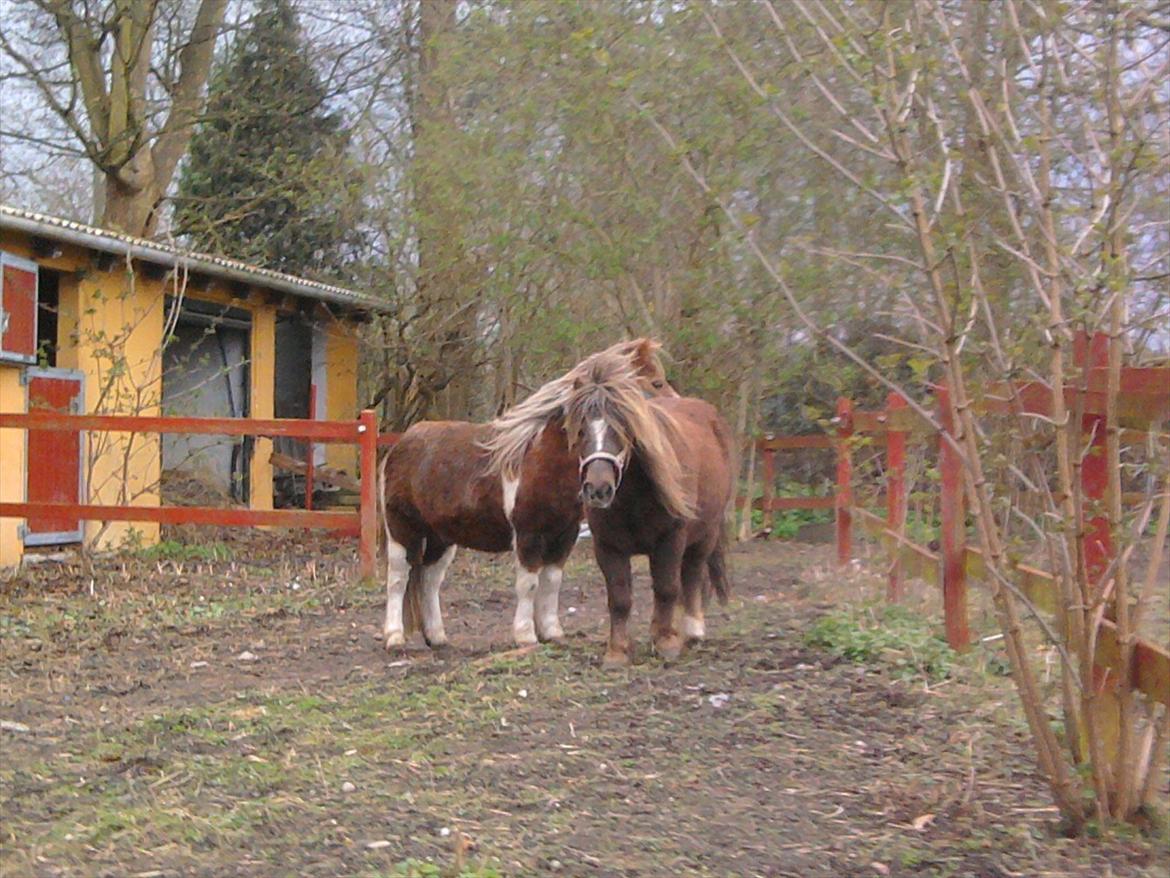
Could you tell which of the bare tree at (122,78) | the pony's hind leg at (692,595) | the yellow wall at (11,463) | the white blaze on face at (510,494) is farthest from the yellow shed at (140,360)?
the pony's hind leg at (692,595)

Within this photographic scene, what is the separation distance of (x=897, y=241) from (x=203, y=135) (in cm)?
1244

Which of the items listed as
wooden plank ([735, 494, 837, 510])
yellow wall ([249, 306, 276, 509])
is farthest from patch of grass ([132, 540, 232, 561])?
wooden plank ([735, 494, 837, 510])

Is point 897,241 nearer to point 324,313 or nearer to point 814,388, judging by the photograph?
point 814,388

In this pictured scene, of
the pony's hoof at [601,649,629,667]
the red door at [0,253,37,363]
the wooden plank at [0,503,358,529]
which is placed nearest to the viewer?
the pony's hoof at [601,649,629,667]

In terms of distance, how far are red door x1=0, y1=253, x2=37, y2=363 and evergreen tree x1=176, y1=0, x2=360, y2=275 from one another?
21.1 feet

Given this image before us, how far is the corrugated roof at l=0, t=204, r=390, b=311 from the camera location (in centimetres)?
1068

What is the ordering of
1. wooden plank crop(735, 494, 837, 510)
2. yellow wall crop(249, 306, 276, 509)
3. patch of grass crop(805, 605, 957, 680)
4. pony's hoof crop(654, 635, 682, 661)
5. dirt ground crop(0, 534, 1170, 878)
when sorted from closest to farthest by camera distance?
dirt ground crop(0, 534, 1170, 878) → patch of grass crop(805, 605, 957, 680) → pony's hoof crop(654, 635, 682, 661) → wooden plank crop(735, 494, 837, 510) → yellow wall crop(249, 306, 276, 509)

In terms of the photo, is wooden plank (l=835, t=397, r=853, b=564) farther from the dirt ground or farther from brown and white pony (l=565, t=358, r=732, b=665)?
brown and white pony (l=565, t=358, r=732, b=665)

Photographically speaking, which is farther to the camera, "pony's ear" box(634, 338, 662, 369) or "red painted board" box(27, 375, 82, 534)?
"red painted board" box(27, 375, 82, 534)

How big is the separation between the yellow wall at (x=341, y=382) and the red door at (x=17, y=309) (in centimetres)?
556

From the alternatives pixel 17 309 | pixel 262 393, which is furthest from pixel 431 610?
pixel 262 393

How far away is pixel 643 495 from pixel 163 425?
5.11 metres

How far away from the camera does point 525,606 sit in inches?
267

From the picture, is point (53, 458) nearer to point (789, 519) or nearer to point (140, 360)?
point (140, 360)
